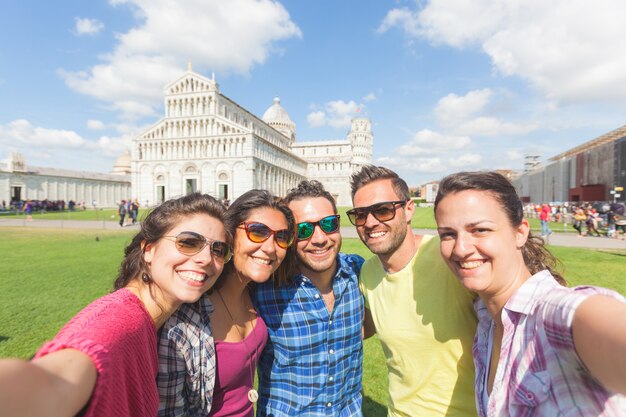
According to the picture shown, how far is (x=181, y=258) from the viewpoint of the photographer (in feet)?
6.02

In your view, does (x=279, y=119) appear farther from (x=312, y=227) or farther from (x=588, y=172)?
(x=312, y=227)

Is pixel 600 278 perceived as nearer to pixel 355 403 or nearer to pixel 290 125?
pixel 355 403

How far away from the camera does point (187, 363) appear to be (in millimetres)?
1838

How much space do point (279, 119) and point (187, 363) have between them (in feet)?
295

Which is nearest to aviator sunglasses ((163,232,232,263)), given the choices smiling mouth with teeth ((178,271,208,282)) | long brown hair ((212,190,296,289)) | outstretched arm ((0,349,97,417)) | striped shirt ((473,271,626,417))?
smiling mouth with teeth ((178,271,208,282))

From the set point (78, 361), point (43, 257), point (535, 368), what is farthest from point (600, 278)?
point (43, 257)

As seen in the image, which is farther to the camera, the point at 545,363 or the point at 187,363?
the point at 187,363

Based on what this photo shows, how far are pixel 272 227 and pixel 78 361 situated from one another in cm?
145

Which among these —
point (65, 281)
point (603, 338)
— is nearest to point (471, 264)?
point (603, 338)

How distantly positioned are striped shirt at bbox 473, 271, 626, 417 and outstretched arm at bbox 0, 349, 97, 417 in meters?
1.58

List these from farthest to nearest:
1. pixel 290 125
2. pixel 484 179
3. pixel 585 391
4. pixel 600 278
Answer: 1. pixel 290 125
2. pixel 600 278
3. pixel 484 179
4. pixel 585 391

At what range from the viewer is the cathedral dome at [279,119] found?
8750 centimetres

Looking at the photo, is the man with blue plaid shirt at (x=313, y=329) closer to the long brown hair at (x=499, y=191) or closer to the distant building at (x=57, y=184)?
the long brown hair at (x=499, y=191)

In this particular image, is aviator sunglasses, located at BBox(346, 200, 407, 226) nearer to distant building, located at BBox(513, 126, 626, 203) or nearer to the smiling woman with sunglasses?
the smiling woman with sunglasses
